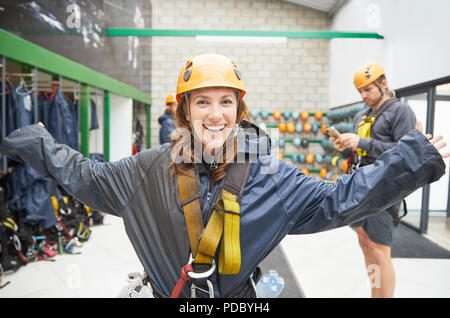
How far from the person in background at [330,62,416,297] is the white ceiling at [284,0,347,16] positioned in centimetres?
562

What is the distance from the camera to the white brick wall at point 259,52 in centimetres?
523

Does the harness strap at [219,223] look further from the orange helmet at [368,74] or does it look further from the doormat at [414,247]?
the orange helmet at [368,74]

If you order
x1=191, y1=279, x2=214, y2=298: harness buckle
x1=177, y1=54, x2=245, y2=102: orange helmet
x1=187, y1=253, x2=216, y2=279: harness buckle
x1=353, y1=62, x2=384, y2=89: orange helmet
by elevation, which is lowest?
x1=191, y1=279, x2=214, y2=298: harness buckle

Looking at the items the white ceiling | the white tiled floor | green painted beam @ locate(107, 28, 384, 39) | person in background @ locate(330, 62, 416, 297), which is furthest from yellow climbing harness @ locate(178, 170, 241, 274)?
the white ceiling

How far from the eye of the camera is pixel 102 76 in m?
4.58

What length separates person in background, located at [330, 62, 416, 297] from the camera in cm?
171

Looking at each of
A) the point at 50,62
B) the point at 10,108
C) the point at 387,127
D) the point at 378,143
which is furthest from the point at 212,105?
the point at 50,62

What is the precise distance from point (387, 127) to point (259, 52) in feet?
13.2

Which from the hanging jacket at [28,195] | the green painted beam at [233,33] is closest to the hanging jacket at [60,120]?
the hanging jacket at [28,195]

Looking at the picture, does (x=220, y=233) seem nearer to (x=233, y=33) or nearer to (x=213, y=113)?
(x=213, y=113)

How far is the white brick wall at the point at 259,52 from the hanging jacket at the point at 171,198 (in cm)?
366

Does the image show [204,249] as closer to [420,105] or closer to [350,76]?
[420,105]

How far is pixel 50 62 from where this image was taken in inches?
127

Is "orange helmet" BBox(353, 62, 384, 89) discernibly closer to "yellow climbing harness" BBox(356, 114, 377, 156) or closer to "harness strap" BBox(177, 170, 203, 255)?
"yellow climbing harness" BBox(356, 114, 377, 156)
